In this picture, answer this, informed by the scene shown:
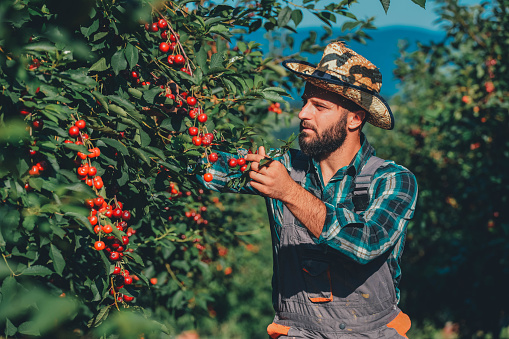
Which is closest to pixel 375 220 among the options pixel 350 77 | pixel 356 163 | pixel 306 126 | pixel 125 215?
pixel 356 163

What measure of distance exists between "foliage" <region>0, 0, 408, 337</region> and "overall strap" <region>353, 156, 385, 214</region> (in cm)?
70

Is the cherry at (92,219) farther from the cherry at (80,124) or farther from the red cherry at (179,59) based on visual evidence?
the red cherry at (179,59)

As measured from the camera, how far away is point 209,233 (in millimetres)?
3623

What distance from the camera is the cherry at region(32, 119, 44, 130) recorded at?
163 cm

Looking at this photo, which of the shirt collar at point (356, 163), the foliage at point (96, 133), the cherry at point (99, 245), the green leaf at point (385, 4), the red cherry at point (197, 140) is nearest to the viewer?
the foliage at point (96, 133)

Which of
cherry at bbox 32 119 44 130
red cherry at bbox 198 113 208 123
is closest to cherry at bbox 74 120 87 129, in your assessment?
cherry at bbox 32 119 44 130

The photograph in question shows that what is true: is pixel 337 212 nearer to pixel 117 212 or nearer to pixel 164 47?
pixel 117 212

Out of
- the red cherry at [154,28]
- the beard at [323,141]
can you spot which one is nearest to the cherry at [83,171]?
the red cherry at [154,28]

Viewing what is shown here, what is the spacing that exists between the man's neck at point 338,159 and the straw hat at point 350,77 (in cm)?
22

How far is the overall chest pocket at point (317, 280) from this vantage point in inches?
95.9

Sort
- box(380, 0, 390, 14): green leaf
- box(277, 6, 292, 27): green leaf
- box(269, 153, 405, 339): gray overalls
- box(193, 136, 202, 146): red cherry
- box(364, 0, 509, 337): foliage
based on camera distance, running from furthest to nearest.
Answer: box(364, 0, 509, 337): foliage → box(269, 153, 405, 339): gray overalls → box(277, 6, 292, 27): green leaf → box(193, 136, 202, 146): red cherry → box(380, 0, 390, 14): green leaf

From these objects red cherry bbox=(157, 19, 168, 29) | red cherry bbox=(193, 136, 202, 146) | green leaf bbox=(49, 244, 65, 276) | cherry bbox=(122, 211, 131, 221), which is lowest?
green leaf bbox=(49, 244, 65, 276)

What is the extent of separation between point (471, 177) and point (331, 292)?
12.0 feet

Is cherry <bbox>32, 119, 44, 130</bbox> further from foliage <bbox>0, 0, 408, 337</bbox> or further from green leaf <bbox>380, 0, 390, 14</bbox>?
green leaf <bbox>380, 0, 390, 14</bbox>
